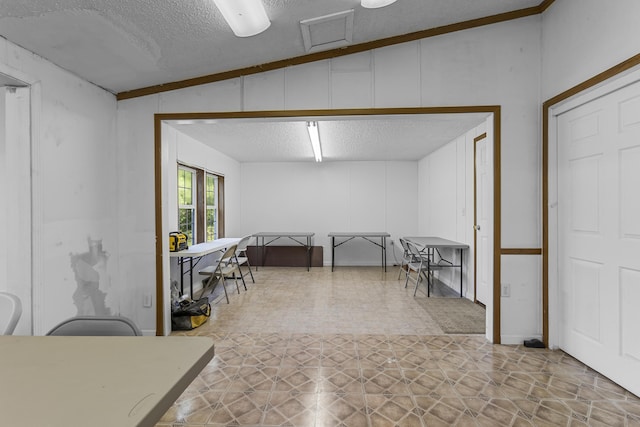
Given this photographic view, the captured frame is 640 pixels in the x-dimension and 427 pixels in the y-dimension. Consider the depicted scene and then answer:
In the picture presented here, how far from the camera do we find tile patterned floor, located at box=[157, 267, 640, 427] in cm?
190

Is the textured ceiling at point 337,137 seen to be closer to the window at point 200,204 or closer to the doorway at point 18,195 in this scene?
the window at point 200,204

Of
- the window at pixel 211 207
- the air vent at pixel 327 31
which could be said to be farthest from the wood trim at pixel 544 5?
the window at pixel 211 207

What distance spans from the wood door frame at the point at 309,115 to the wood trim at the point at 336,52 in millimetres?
282

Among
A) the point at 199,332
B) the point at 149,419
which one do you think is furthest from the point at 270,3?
the point at 199,332

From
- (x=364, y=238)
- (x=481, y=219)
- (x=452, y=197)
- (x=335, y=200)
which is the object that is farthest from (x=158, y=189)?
(x=364, y=238)

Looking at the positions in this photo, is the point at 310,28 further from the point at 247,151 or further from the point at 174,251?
the point at 247,151

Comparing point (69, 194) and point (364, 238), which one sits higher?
point (69, 194)

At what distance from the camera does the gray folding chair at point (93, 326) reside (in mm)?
1366

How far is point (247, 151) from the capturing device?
20.2ft

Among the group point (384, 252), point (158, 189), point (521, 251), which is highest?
point (158, 189)

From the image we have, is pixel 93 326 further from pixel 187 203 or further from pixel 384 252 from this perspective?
pixel 384 252

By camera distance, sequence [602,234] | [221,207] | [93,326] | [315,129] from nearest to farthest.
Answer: [93,326], [602,234], [315,129], [221,207]

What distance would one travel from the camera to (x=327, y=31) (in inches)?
101

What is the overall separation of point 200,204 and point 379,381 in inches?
169
